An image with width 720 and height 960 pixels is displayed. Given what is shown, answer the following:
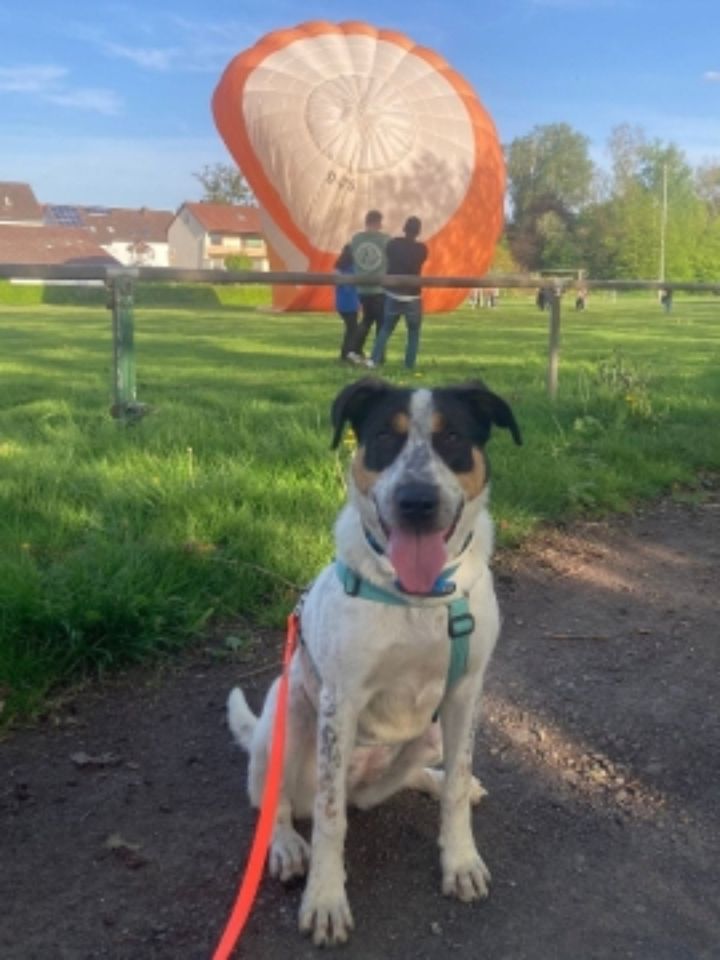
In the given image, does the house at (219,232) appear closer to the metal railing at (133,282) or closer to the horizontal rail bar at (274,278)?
the horizontal rail bar at (274,278)

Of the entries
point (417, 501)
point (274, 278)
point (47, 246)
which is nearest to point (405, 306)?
point (274, 278)

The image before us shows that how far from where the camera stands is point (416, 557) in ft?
9.27

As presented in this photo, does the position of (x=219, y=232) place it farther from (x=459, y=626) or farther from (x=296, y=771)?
(x=459, y=626)

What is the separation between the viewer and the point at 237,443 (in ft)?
24.1

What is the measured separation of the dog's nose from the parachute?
25.6 meters

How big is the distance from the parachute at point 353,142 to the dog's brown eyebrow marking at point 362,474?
82.9 feet

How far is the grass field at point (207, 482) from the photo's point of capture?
431 centimetres

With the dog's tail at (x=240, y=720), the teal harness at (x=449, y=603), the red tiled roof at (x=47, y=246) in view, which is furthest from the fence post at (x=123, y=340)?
the red tiled roof at (x=47, y=246)

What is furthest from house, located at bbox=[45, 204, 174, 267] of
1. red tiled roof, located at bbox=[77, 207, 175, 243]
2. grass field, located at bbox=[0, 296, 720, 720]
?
grass field, located at bbox=[0, 296, 720, 720]

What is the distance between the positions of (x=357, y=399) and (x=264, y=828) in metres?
1.22

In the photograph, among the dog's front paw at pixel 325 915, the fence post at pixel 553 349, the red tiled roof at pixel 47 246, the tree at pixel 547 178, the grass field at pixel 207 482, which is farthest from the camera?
the tree at pixel 547 178

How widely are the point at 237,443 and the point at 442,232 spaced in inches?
892

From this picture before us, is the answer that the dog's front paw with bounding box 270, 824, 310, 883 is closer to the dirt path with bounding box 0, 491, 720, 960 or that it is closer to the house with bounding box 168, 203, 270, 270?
the dirt path with bounding box 0, 491, 720, 960

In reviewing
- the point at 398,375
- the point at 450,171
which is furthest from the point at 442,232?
the point at 398,375
